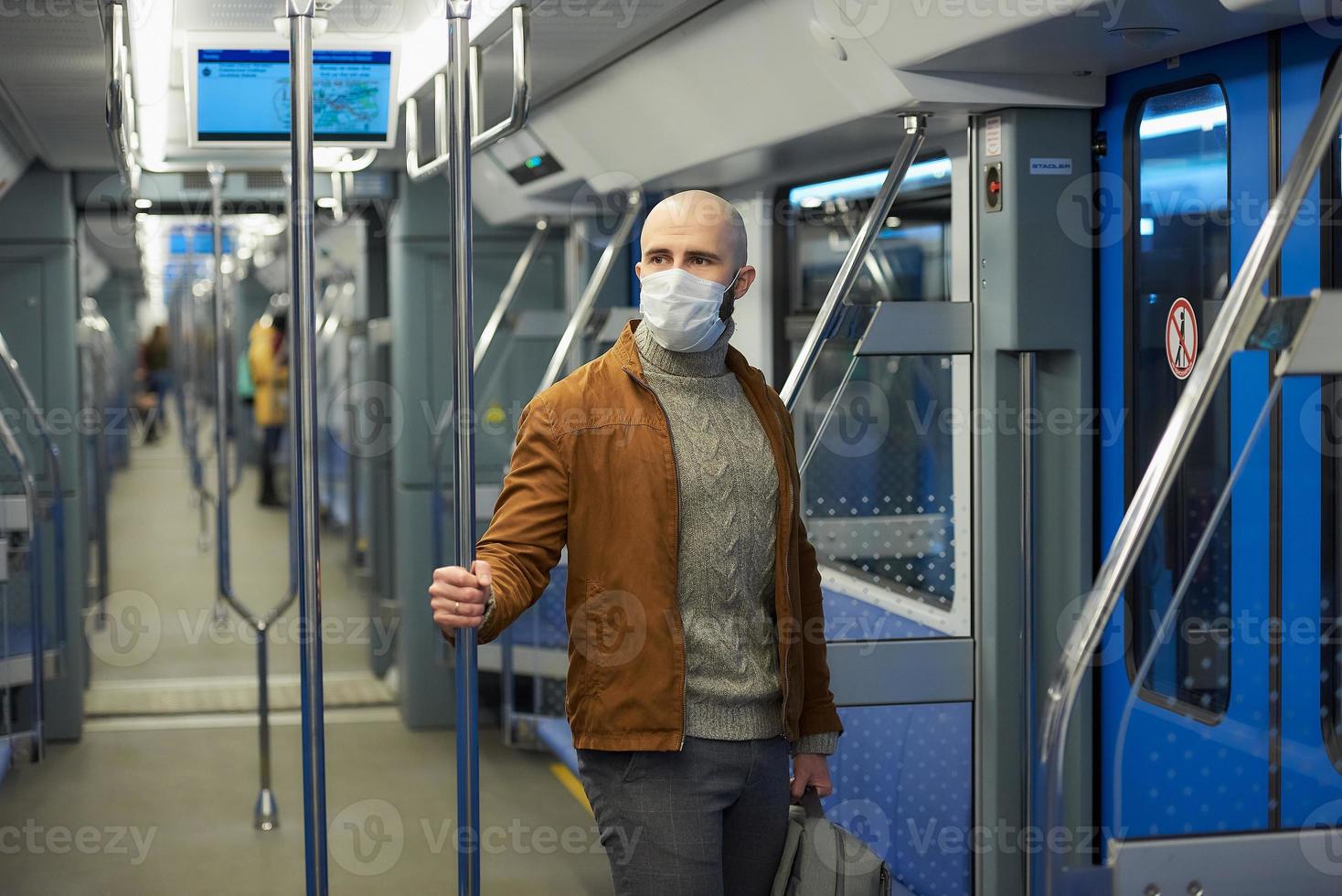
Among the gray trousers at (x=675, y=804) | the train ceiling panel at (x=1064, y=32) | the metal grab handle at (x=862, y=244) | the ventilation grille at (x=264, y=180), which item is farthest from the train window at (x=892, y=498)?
the ventilation grille at (x=264, y=180)

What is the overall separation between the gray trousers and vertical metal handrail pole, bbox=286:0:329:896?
0.42 metres

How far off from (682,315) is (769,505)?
1.07 ft

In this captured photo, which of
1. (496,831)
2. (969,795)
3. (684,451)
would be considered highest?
(684,451)

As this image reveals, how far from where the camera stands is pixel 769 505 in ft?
7.69

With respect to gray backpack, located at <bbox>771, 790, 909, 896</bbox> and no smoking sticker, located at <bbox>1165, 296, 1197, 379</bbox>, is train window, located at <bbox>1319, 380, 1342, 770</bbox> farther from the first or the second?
gray backpack, located at <bbox>771, 790, 909, 896</bbox>

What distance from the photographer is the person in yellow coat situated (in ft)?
41.1

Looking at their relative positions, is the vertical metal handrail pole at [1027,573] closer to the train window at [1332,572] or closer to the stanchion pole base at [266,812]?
the train window at [1332,572]

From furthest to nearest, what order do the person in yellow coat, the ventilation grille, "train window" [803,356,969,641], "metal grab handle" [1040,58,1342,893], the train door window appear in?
the person in yellow coat < the ventilation grille < "train window" [803,356,969,641] < the train door window < "metal grab handle" [1040,58,1342,893]

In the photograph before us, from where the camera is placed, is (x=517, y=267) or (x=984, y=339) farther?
(x=517, y=267)

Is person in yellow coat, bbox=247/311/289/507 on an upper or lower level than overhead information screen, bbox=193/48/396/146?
lower

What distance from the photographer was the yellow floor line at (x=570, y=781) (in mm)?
5502

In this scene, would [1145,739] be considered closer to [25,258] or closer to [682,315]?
[682,315]

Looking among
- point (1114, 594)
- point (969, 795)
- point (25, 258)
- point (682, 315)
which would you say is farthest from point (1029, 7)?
point (25, 258)

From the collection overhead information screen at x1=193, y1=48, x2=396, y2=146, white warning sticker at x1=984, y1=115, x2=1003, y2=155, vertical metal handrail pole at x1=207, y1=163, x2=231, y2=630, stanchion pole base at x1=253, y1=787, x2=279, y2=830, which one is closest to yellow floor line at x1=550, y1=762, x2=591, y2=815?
stanchion pole base at x1=253, y1=787, x2=279, y2=830
